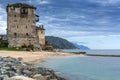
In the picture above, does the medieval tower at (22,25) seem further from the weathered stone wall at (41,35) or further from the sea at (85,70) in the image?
the sea at (85,70)

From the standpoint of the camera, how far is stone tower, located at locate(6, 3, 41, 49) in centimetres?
6750

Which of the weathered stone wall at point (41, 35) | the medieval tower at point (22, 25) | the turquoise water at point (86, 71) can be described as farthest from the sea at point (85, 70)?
the weathered stone wall at point (41, 35)

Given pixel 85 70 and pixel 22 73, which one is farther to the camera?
pixel 85 70

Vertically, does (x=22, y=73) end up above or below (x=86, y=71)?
above

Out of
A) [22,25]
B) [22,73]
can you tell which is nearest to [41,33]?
[22,25]

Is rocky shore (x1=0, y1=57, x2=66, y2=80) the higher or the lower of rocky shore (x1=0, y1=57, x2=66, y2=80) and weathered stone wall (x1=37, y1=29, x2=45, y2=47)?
the lower

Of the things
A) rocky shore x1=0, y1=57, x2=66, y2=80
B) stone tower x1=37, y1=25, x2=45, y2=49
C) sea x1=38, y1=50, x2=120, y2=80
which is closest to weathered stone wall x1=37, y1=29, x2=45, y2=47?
stone tower x1=37, y1=25, x2=45, y2=49

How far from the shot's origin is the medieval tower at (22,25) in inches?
2655

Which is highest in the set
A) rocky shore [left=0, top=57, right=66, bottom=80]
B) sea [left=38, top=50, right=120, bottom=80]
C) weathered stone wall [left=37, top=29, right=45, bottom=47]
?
weathered stone wall [left=37, top=29, right=45, bottom=47]

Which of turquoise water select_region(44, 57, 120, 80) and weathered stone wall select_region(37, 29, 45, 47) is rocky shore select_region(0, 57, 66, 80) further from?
weathered stone wall select_region(37, 29, 45, 47)

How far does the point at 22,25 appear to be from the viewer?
222 feet

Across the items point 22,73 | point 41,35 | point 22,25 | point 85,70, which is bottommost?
point 85,70

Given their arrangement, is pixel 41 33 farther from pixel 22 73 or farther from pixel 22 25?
pixel 22 73

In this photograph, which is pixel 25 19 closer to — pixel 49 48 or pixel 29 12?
pixel 29 12
